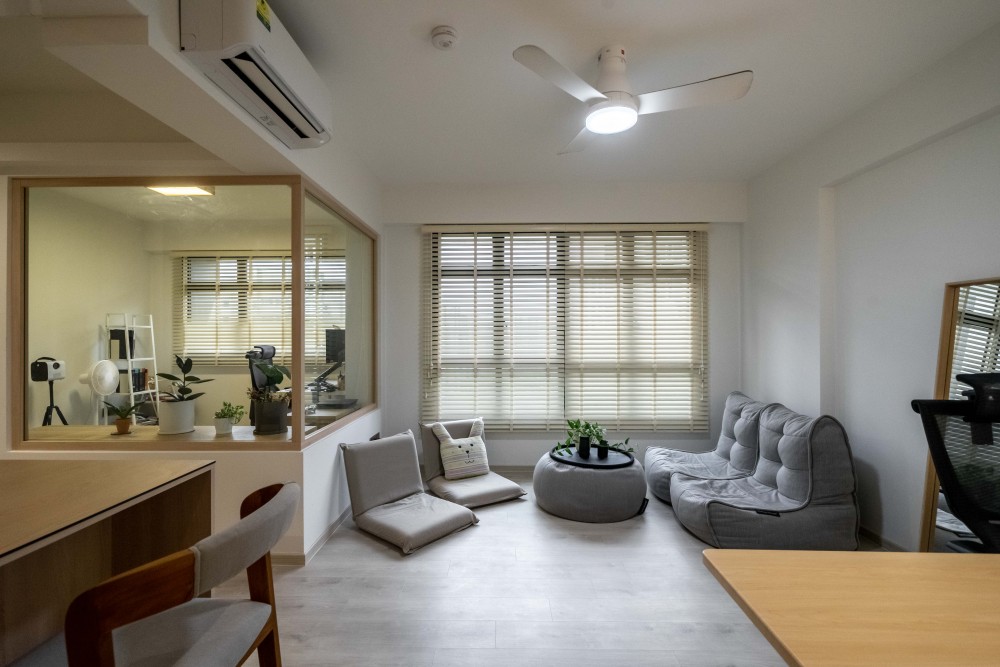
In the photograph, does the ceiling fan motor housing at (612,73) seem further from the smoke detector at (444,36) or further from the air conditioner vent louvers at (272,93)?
the air conditioner vent louvers at (272,93)

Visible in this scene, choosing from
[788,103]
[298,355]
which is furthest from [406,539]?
[788,103]

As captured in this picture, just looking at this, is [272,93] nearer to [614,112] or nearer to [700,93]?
[614,112]

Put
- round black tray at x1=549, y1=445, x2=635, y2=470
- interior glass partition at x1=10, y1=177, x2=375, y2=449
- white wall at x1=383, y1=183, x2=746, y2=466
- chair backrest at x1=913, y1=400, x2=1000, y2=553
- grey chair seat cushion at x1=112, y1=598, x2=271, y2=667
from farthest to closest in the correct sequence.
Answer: white wall at x1=383, y1=183, x2=746, y2=466, round black tray at x1=549, y1=445, x2=635, y2=470, interior glass partition at x1=10, y1=177, x2=375, y2=449, chair backrest at x1=913, y1=400, x2=1000, y2=553, grey chair seat cushion at x1=112, y1=598, x2=271, y2=667

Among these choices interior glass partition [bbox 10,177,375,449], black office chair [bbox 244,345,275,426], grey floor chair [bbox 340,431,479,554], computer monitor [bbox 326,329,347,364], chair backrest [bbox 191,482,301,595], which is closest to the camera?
chair backrest [bbox 191,482,301,595]

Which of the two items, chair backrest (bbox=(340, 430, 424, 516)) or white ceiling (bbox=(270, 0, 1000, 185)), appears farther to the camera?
chair backrest (bbox=(340, 430, 424, 516))

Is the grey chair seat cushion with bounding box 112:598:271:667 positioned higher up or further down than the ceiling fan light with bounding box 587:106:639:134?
further down

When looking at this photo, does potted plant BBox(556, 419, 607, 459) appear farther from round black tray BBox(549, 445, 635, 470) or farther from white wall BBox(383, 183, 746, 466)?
white wall BBox(383, 183, 746, 466)

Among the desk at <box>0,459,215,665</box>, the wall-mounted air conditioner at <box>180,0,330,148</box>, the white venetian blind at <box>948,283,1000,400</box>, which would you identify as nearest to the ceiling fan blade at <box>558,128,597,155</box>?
the wall-mounted air conditioner at <box>180,0,330,148</box>

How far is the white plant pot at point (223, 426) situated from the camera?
2.80 m

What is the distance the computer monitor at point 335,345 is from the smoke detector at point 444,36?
6.59 feet

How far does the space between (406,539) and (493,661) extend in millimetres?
1122

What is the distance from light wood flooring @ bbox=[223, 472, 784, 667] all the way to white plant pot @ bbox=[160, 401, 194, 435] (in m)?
0.99

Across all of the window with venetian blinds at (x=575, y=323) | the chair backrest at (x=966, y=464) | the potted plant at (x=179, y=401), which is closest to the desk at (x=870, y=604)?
the chair backrest at (x=966, y=464)

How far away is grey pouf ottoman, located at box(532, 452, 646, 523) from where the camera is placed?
329 cm
